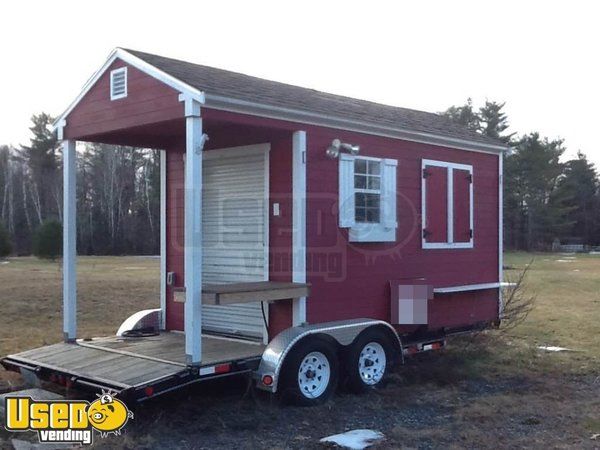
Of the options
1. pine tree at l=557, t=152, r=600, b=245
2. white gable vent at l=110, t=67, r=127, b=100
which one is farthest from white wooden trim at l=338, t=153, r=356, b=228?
pine tree at l=557, t=152, r=600, b=245

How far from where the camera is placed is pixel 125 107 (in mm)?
7664

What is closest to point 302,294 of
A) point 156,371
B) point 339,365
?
point 339,365

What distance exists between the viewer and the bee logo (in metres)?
6.01

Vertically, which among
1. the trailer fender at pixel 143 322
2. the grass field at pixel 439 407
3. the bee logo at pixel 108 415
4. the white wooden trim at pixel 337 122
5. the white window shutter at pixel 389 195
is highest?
the white wooden trim at pixel 337 122

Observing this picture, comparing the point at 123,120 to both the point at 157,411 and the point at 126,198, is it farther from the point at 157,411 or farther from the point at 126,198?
the point at 126,198

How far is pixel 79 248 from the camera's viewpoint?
4606 centimetres

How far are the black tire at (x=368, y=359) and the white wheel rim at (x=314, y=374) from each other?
351mm

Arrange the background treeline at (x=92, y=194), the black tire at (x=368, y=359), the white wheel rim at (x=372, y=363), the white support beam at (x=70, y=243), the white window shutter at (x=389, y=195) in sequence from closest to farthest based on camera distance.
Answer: the black tire at (x=368, y=359) → the white wheel rim at (x=372, y=363) → the white support beam at (x=70, y=243) → the white window shutter at (x=389, y=195) → the background treeline at (x=92, y=194)

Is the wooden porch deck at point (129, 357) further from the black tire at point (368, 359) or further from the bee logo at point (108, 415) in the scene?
the black tire at point (368, 359)

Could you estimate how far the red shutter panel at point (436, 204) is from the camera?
9391 millimetres

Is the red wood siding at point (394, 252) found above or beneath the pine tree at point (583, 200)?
beneath

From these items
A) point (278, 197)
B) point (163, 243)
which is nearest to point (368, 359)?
point (278, 197)

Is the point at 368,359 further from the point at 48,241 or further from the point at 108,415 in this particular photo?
the point at 48,241

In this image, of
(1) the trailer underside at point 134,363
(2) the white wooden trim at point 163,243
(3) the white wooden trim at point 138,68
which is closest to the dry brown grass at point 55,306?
(2) the white wooden trim at point 163,243
